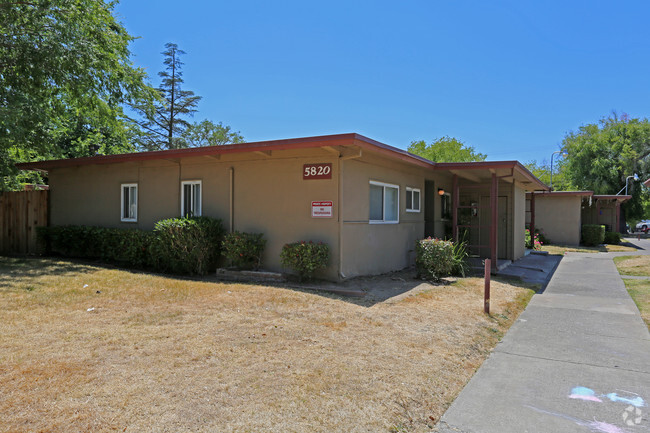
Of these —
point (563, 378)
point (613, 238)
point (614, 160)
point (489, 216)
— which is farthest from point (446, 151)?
point (563, 378)

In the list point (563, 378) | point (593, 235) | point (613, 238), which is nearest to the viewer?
point (563, 378)

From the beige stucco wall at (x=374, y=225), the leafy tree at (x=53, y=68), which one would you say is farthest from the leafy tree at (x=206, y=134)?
the beige stucco wall at (x=374, y=225)

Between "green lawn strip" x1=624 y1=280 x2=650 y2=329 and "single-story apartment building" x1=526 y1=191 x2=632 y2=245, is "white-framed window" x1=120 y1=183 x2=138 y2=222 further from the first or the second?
"single-story apartment building" x1=526 y1=191 x2=632 y2=245

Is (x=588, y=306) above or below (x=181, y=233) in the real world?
below

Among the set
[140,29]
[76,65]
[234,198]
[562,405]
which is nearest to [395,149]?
[234,198]

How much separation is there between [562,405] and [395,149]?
597 cm

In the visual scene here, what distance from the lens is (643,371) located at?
431 cm

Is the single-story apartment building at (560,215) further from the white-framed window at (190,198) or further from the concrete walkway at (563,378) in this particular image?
the white-framed window at (190,198)

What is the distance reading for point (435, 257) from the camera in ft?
29.3

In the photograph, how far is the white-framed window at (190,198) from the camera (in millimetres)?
10141

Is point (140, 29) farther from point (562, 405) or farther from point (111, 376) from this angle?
point (562, 405)

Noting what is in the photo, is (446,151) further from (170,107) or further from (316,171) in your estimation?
(316,171)

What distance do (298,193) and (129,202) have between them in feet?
17.3

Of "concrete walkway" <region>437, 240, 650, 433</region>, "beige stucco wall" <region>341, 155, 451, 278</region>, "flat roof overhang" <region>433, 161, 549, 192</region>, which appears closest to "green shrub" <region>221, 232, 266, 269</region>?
"beige stucco wall" <region>341, 155, 451, 278</region>
